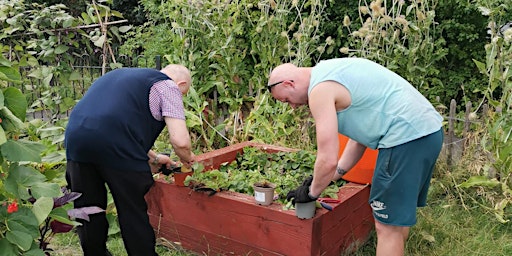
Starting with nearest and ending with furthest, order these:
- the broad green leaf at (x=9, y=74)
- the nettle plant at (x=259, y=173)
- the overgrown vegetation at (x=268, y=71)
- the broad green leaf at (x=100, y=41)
Result: 1. the broad green leaf at (x=9, y=74)
2. the nettle plant at (x=259, y=173)
3. the overgrown vegetation at (x=268, y=71)
4. the broad green leaf at (x=100, y=41)

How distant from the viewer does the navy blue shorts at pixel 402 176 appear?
2.27m

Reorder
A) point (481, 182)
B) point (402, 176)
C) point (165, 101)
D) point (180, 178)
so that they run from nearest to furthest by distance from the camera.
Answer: point (402, 176), point (165, 101), point (180, 178), point (481, 182)

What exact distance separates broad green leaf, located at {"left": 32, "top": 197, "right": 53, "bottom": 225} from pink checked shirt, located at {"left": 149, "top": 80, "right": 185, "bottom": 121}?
95 cm

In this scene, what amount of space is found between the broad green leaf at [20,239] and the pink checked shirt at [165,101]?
1.10 m

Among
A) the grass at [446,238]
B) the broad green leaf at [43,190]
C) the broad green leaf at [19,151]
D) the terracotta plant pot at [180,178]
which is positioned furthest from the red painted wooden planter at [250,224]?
the broad green leaf at [19,151]

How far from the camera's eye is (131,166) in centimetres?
254

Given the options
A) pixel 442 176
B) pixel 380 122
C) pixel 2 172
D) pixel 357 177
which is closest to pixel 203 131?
pixel 357 177

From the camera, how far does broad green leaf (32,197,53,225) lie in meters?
1.64

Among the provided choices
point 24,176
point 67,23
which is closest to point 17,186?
point 24,176

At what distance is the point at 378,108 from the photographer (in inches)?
90.2

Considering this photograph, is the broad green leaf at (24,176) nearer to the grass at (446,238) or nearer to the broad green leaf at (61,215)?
the broad green leaf at (61,215)

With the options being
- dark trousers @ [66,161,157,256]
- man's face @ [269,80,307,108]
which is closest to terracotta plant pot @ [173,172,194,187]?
dark trousers @ [66,161,157,256]

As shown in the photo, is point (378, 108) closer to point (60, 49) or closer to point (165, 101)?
point (165, 101)

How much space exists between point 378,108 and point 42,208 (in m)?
1.56
